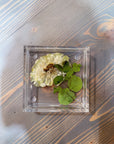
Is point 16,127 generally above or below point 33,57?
below

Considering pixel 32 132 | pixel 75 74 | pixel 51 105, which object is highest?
pixel 75 74

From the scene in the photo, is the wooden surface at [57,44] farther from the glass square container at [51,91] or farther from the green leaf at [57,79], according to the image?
the green leaf at [57,79]

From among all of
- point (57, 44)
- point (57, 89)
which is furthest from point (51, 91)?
point (57, 44)

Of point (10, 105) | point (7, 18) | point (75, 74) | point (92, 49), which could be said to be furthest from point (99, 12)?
point (10, 105)

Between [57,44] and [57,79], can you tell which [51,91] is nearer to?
[57,79]

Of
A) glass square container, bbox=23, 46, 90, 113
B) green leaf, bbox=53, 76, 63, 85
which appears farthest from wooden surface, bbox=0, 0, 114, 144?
green leaf, bbox=53, 76, 63, 85

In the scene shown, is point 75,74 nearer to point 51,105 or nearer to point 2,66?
point 51,105
